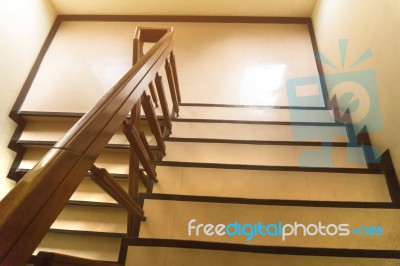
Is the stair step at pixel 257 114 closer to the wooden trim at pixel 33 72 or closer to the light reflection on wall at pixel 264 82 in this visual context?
the light reflection on wall at pixel 264 82

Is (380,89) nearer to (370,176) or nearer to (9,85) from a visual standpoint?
(370,176)

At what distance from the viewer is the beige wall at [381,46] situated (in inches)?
62.8

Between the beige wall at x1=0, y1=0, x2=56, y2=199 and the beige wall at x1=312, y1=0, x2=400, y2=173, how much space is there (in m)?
3.00

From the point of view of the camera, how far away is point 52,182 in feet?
1.79

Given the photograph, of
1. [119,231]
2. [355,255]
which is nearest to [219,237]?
[355,255]

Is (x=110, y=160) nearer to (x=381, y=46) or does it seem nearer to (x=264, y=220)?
(x=264, y=220)

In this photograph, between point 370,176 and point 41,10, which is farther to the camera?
point 41,10

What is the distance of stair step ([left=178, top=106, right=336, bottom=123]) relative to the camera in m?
2.53

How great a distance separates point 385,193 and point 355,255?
546 mm

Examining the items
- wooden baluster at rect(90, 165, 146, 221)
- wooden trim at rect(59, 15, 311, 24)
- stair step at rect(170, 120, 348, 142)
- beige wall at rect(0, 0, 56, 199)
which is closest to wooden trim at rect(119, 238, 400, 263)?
wooden baluster at rect(90, 165, 146, 221)

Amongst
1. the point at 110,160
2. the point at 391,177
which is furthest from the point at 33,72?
the point at 391,177

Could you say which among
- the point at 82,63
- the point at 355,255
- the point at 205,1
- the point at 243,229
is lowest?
the point at 355,255

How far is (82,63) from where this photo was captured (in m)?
3.16

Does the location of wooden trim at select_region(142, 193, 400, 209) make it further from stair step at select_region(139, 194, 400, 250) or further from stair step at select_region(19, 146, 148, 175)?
stair step at select_region(19, 146, 148, 175)
